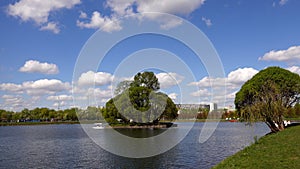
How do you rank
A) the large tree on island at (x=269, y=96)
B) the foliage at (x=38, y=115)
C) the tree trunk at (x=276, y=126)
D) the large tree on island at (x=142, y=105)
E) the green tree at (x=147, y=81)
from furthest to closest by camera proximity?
the foliage at (x=38, y=115)
the green tree at (x=147, y=81)
the large tree on island at (x=142, y=105)
the tree trunk at (x=276, y=126)
the large tree on island at (x=269, y=96)

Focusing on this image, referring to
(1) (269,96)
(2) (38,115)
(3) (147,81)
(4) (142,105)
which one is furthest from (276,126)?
(2) (38,115)

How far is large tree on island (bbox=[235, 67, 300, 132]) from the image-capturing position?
38.1 metres

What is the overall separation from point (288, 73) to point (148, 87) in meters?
56.1

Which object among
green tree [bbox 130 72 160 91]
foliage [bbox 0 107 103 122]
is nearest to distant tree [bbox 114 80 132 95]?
green tree [bbox 130 72 160 91]

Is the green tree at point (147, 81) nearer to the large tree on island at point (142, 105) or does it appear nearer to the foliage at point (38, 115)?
the large tree on island at point (142, 105)

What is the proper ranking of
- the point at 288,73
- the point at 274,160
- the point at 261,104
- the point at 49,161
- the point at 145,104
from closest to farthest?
the point at 274,160, the point at 49,161, the point at 261,104, the point at 288,73, the point at 145,104

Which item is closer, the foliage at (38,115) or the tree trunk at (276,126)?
the tree trunk at (276,126)

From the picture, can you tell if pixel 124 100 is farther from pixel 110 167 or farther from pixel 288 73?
pixel 110 167

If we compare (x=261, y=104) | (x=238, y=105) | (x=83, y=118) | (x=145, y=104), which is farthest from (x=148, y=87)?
(x=83, y=118)

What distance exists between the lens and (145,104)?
→ 85.2 meters

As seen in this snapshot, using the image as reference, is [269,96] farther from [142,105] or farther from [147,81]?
[147,81]

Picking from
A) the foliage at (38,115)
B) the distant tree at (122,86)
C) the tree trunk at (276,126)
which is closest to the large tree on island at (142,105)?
the distant tree at (122,86)

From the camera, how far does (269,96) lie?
128 feet

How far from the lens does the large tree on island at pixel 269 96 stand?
38.1 metres
